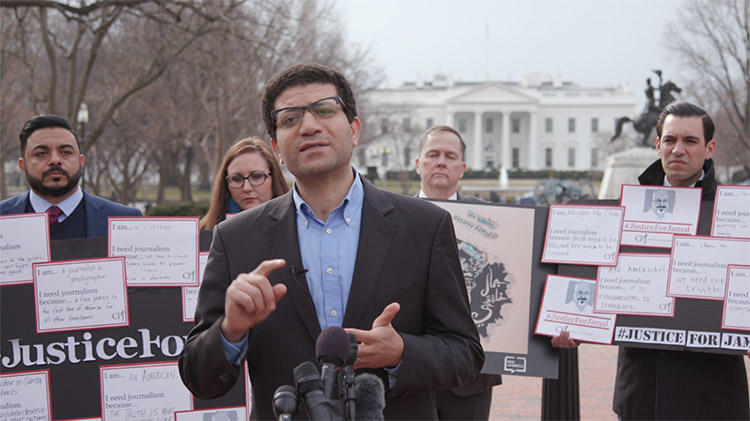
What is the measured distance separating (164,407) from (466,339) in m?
2.04

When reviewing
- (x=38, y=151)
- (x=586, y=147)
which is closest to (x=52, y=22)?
(x=38, y=151)

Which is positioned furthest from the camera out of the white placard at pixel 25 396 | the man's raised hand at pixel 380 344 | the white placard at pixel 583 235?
the white placard at pixel 583 235

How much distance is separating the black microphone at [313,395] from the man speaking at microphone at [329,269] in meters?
0.55

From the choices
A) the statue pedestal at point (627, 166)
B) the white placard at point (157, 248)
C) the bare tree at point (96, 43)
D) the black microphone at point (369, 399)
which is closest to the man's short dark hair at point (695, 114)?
the black microphone at point (369, 399)

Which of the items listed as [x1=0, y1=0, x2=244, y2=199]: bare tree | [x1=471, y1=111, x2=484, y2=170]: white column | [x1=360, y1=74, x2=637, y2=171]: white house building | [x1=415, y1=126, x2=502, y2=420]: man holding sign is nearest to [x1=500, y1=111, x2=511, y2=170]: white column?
[x1=360, y1=74, x2=637, y2=171]: white house building

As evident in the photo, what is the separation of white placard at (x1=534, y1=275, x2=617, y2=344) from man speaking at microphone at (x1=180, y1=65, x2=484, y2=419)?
164cm

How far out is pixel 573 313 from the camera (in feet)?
12.2

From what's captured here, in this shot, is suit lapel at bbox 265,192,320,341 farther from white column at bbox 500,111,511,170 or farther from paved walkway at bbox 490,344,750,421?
white column at bbox 500,111,511,170

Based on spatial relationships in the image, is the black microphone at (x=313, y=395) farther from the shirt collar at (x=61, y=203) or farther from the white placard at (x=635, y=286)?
the shirt collar at (x=61, y=203)

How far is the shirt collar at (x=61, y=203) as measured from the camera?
12.1ft

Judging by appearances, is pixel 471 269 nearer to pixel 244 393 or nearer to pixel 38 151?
pixel 244 393

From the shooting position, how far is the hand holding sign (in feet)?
5.81

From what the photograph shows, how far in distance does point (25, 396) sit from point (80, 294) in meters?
0.57

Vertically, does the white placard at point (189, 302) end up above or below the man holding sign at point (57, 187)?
below
